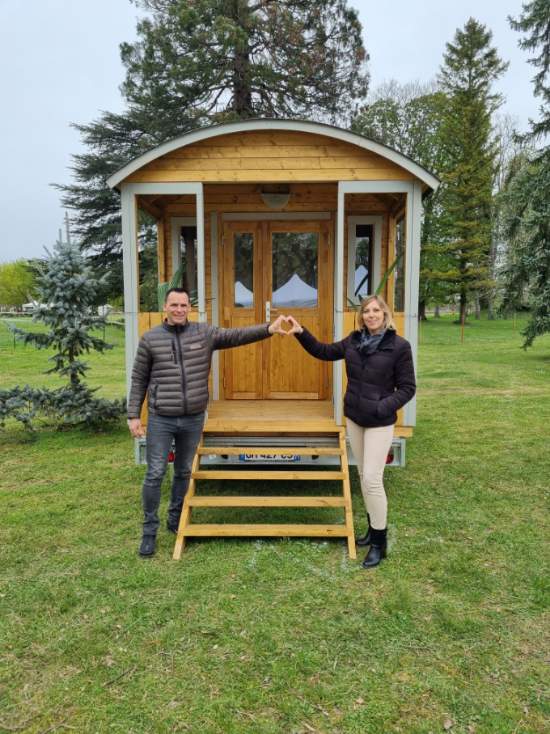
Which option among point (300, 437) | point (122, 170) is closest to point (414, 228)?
point (300, 437)

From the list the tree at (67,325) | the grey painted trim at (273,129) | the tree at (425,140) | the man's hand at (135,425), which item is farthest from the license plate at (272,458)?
the tree at (425,140)

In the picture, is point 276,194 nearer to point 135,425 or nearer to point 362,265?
point 362,265

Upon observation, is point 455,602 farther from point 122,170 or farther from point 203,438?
point 122,170

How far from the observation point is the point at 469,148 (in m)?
29.1

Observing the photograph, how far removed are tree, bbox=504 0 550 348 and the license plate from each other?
12364mm

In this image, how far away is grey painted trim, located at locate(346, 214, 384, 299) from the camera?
6.28m

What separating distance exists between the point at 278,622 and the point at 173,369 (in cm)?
174

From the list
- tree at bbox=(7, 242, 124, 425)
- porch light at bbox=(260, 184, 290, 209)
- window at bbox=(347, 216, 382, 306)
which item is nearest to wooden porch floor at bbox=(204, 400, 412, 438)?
window at bbox=(347, 216, 382, 306)

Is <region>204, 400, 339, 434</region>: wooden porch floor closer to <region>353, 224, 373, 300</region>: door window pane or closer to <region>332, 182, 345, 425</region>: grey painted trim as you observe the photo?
<region>332, 182, 345, 425</region>: grey painted trim

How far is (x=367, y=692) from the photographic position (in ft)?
8.86

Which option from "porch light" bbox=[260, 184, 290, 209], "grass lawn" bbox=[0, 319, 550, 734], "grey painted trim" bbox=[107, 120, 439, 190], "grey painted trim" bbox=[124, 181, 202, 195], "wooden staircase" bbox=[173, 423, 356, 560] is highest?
"grey painted trim" bbox=[107, 120, 439, 190]

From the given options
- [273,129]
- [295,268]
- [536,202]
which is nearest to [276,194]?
[295,268]

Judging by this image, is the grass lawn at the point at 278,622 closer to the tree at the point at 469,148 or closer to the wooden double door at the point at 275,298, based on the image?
the wooden double door at the point at 275,298

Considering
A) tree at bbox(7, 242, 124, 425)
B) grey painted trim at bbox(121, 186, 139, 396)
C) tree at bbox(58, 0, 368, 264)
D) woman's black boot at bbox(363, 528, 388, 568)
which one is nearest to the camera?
woman's black boot at bbox(363, 528, 388, 568)
